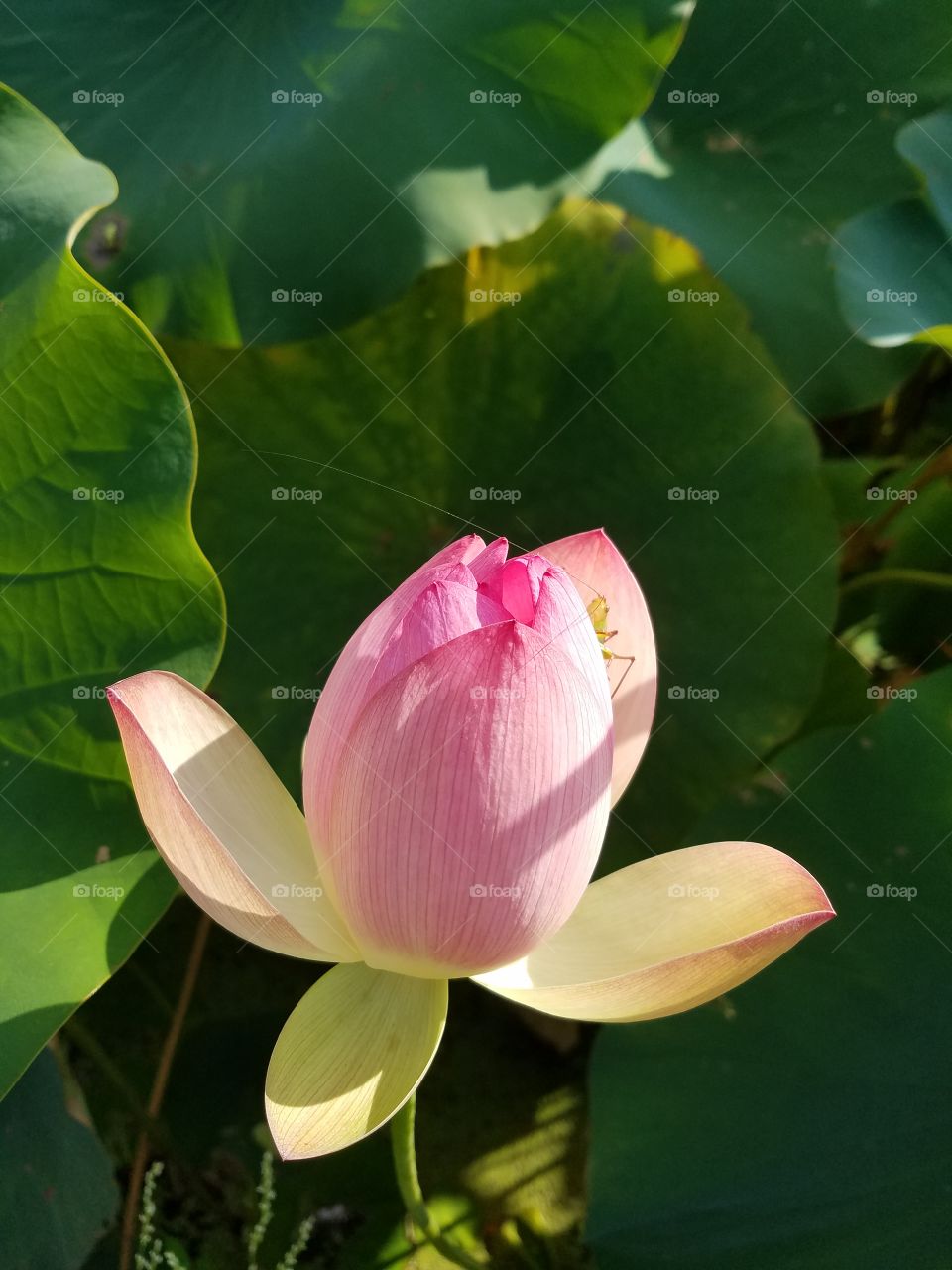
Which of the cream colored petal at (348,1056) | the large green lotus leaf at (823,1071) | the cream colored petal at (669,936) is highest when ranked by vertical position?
the cream colored petal at (669,936)

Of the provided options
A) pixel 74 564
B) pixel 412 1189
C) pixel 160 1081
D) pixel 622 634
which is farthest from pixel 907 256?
pixel 160 1081

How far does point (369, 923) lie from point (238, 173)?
2.33 ft

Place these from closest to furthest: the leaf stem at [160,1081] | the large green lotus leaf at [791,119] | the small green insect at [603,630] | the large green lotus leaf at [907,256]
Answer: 1. the small green insect at [603,630]
2. the leaf stem at [160,1081]
3. the large green lotus leaf at [907,256]
4. the large green lotus leaf at [791,119]

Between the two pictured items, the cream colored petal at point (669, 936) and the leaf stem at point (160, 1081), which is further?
the leaf stem at point (160, 1081)

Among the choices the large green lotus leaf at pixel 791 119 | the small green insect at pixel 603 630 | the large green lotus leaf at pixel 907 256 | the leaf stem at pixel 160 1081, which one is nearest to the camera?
the small green insect at pixel 603 630

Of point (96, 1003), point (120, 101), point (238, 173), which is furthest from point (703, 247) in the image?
point (96, 1003)

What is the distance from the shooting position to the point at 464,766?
65cm

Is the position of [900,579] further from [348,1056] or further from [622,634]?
[348,1056]

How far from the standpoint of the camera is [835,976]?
3.17ft

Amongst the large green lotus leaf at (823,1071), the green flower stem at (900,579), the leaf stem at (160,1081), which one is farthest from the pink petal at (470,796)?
the green flower stem at (900,579)

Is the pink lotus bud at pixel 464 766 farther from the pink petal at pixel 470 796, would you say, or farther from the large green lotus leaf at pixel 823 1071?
the large green lotus leaf at pixel 823 1071

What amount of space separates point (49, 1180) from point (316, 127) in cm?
95

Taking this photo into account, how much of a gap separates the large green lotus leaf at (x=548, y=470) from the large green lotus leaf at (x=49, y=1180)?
358 mm

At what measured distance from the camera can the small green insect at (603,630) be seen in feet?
2.66
